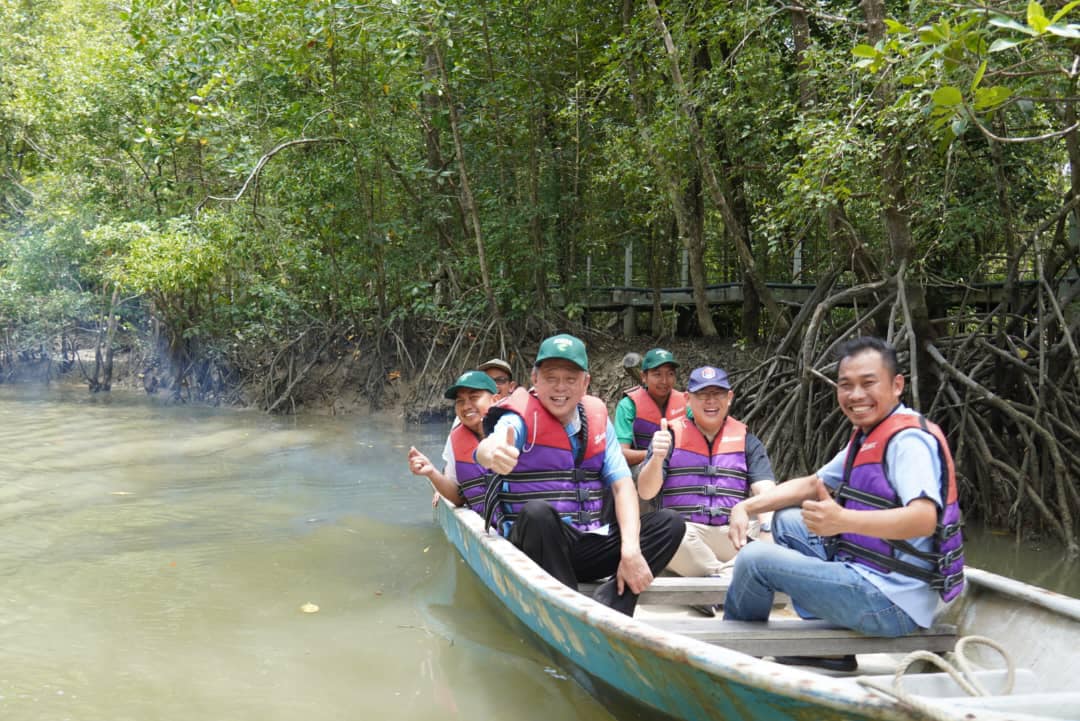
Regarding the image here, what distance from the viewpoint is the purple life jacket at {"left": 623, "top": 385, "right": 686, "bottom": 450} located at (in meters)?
5.20

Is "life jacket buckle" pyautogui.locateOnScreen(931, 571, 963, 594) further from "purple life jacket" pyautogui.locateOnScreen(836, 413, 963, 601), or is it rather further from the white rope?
the white rope

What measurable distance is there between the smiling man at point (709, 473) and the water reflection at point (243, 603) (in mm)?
973

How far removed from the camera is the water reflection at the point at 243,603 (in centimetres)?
356

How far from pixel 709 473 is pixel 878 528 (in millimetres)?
1941

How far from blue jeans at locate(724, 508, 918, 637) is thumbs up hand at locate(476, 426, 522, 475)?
858 mm

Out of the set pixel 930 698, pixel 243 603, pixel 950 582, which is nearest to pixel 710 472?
pixel 950 582

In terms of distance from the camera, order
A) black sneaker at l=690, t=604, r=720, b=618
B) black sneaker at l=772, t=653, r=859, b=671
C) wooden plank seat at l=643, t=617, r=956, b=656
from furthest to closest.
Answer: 1. black sneaker at l=690, t=604, r=720, b=618
2. black sneaker at l=772, t=653, r=859, b=671
3. wooden plank seat at l=643, t=617, r=956, b=656

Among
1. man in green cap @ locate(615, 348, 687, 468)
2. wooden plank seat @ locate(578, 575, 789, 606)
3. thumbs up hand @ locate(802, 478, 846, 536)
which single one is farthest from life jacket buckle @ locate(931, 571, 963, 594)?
man in green cap @ locate(615, 348, 687, 468)

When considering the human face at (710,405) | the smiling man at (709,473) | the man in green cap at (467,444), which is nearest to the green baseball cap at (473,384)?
the man in green cap at (467,444)

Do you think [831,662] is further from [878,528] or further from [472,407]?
[472,407]

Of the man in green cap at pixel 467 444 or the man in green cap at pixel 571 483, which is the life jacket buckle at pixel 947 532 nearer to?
the man in green cap at pixel 571 483

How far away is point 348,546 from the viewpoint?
5898mm

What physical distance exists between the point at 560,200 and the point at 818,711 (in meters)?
9.25

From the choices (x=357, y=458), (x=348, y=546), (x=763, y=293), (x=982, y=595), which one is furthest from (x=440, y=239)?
(x=982, y=595)
